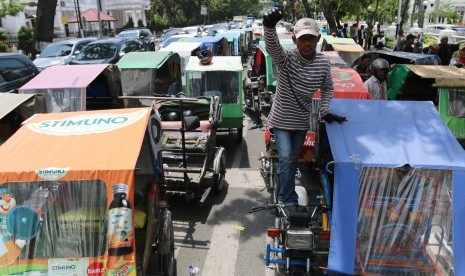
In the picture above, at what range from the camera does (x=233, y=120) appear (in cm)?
870

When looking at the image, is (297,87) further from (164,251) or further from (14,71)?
(14,71)

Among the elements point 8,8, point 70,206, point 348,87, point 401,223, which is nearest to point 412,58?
point 348,87

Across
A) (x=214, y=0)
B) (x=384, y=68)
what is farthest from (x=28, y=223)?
(x=214, y=0)

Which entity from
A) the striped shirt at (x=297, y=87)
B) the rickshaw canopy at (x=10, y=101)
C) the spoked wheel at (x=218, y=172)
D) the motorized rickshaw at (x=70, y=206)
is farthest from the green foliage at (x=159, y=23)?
the motorized rickshaw at (x=70, y=206)

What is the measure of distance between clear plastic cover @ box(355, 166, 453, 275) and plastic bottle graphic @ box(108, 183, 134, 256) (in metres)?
1.78

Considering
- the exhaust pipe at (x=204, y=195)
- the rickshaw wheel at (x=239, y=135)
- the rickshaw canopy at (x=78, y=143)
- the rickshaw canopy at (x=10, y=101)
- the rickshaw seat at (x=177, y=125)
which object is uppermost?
the rickshaw canopy at (x=78, y=143)

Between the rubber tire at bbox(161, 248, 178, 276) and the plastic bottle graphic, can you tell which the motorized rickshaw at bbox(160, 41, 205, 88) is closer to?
the rubber tire at bbox(161, 248, 178, 276)

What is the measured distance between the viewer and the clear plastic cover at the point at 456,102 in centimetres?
649

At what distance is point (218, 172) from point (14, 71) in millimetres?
6748

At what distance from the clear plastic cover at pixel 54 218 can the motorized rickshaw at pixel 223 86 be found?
569 centimetres

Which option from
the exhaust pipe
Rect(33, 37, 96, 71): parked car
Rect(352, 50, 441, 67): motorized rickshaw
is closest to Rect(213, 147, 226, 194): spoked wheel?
the exhaust pipe

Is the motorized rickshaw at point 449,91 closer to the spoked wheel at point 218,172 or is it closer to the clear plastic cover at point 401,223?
the spoked wheel at point 218,172

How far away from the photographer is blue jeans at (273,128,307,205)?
4.21 meters

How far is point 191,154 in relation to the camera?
249 inches
